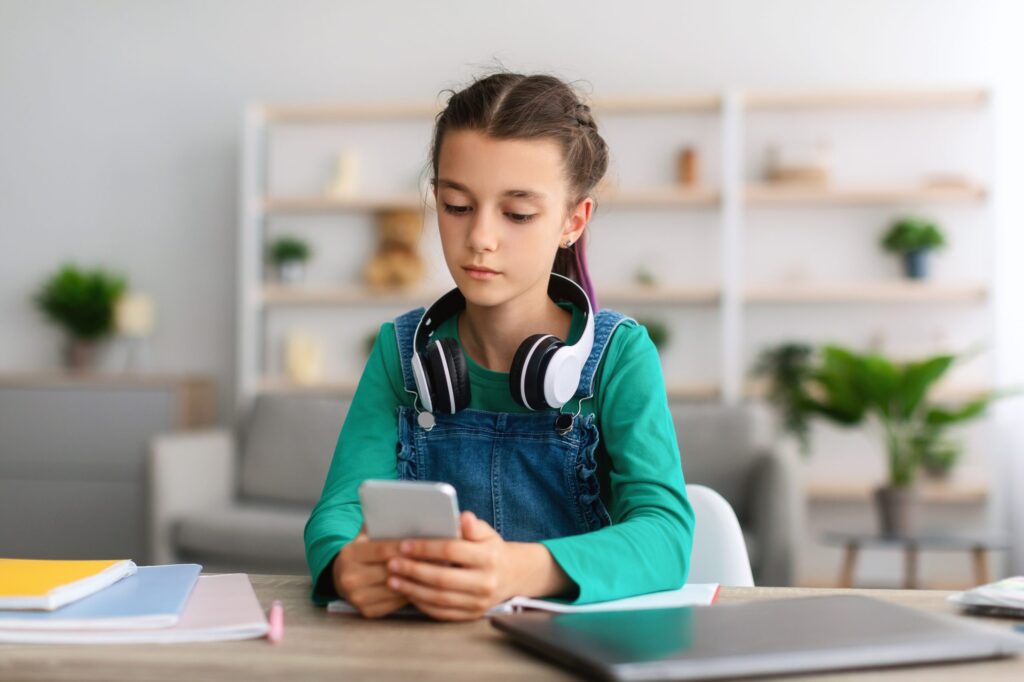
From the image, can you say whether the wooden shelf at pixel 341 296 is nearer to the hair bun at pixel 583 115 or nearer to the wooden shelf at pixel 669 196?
the wooden shelf at pixel 669 196

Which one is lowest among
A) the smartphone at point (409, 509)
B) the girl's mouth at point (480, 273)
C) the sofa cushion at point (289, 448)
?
the sofa cushion at point (289, 448)

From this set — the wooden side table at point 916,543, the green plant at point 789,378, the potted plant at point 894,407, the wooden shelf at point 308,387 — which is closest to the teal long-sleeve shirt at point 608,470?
the wooden side table at point 916,543

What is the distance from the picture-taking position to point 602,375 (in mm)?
1183

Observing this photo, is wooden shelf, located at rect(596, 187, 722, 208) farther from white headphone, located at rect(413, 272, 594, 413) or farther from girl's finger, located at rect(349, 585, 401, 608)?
girl's finger, located at rect(349, 585, 401, 608)

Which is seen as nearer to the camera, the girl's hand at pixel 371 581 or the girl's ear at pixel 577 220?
the girl's hand at pixel 371 581

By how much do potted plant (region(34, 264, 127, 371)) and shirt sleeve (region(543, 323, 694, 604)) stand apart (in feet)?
14.2

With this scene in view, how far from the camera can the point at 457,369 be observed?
115cm

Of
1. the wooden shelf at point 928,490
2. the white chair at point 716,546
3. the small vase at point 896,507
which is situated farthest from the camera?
the wooden shelf at point 928,490

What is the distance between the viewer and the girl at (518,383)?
1098mm

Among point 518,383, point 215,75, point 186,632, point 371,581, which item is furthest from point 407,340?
point 215,75

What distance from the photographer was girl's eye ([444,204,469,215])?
1.12 meters

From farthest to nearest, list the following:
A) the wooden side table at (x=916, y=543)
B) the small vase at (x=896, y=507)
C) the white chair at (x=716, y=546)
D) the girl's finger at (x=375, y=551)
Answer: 1. the small vase at (x=896, y=507)
2. the wooden side table at (x=916, y=543)
3. the white chair at (x=716, y=546)
4. the girl's finger at (x=375, y=551)

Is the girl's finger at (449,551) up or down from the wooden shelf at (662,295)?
down

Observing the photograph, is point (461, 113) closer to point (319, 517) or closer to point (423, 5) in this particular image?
point (319, 517)
